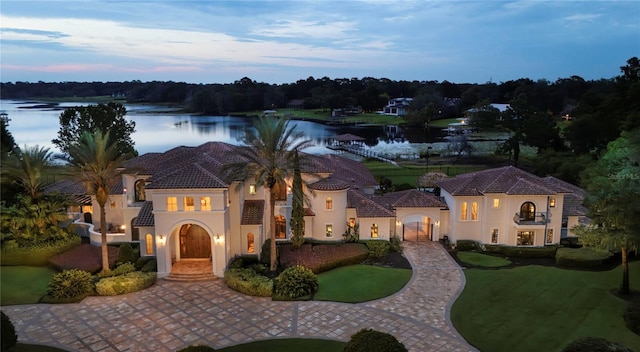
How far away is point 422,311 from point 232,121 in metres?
127

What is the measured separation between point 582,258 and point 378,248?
1313 centimetres

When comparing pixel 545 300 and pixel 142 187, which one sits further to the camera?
pixel 142 187

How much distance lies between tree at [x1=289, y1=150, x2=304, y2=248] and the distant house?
411 ft

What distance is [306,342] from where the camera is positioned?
64.1ft

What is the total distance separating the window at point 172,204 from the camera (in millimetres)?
26781

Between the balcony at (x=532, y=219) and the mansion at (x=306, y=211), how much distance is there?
74mm

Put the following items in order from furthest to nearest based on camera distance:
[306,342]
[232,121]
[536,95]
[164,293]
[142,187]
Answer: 1. [232,121]
2. [536,95]
3. [142,187]
4. [164,293]
5. [306,342]

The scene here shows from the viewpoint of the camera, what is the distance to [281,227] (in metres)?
32.9

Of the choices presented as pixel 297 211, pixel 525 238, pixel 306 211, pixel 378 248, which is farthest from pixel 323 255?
pixel 525 238

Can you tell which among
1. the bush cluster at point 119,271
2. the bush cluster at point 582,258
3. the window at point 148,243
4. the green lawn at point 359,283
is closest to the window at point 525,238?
the bush cluster at point 582,258

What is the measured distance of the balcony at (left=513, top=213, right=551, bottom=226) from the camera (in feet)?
105

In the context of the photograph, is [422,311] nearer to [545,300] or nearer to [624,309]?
[545,300]

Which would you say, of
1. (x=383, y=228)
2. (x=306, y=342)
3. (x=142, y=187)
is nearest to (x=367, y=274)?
(x=383, y=228)

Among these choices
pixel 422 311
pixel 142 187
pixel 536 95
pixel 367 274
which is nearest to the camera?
pixel 422 311
